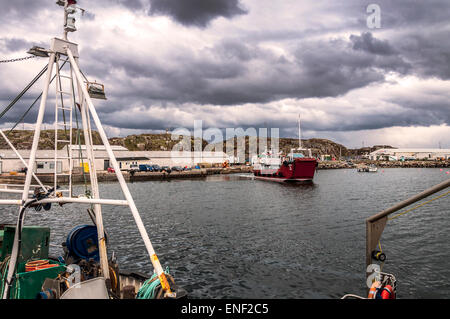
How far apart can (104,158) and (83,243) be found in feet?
319

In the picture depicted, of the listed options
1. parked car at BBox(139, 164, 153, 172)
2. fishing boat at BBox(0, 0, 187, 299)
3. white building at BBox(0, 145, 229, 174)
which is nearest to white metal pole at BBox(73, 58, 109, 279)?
fishing boat at BBox(0, 0, 187, 299)

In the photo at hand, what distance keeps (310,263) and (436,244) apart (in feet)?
39.9

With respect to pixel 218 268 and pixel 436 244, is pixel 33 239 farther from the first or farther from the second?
pixel 436 244

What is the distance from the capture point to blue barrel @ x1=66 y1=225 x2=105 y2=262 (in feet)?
40.6

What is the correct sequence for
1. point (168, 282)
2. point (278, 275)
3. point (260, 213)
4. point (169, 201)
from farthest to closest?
point (169, 201) → point (260, 213) → point (278, 275) → point (168, 282)

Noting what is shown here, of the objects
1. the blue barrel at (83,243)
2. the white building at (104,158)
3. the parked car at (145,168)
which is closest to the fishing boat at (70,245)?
the blue barrel at (83,243)

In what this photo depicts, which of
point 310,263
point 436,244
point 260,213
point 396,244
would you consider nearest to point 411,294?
point 310,263

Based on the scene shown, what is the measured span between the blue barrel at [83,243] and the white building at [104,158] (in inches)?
2355

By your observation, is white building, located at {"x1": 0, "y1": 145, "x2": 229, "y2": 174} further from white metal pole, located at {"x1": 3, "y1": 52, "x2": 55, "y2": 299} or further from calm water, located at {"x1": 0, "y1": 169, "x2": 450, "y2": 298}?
white metal pole, located at {"x1": 3, "y1": 52, "x2": 55, "y2": 299}

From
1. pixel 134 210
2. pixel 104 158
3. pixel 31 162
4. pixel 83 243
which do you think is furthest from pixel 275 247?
pixel 104 158

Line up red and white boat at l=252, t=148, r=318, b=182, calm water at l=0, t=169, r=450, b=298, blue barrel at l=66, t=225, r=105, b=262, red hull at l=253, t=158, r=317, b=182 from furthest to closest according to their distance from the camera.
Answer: red and white boat at l=252, t=148, r=318, b=182
red hull at l=253, t=158, r=317, b=182
calm water at l=0, t=169, r=450, b=298
blue barrel at l=66, t=225, r=105, b=262

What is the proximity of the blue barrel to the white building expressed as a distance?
5983cm

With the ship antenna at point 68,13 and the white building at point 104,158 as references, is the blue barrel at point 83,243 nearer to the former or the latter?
the ship antenna at point 68,13
